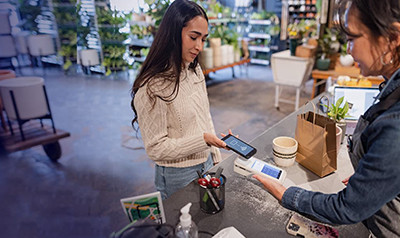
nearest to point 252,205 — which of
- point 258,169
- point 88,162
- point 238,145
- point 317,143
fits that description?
point 258,169

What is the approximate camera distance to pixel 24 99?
32.5 inches

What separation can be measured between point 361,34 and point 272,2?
357 inches

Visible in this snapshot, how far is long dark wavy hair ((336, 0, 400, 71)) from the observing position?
608 mm

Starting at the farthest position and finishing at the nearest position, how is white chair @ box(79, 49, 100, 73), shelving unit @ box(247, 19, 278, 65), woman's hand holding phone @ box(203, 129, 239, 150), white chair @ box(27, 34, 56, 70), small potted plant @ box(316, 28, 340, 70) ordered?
shelving unit @ box(247, 19, 278, 65), small potted plant @ box(316, 28, 340, 70), woman's hand holding phone @ box(203, 129, 239, 150), white chair @ box(79, 49, 100, 73), white chair @ box(27, 34, 56, 70)

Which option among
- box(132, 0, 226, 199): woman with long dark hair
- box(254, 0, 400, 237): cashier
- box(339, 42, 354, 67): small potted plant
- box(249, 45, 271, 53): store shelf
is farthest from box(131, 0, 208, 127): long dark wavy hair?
box(249, 45, 271, 53): store shelf

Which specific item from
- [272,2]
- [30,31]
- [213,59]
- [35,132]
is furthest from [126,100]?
[272,2]

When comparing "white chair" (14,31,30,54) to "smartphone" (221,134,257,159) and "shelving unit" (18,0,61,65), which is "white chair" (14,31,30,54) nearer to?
"shelving unit" (18,0,61,65)

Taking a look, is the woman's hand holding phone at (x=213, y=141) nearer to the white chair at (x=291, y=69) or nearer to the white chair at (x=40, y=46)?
the white chair at (x=40, y=46)

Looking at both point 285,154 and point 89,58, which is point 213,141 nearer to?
point 285,154

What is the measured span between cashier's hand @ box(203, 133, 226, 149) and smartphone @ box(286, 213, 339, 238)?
0.45m

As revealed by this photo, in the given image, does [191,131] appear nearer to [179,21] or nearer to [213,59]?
[179,21]

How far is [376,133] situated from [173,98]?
0.86 m

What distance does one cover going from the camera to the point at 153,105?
4.05 feet

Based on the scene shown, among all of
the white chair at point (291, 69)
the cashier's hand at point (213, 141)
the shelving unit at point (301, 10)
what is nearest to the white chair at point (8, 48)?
the cashier's hand at point (213, 141)
